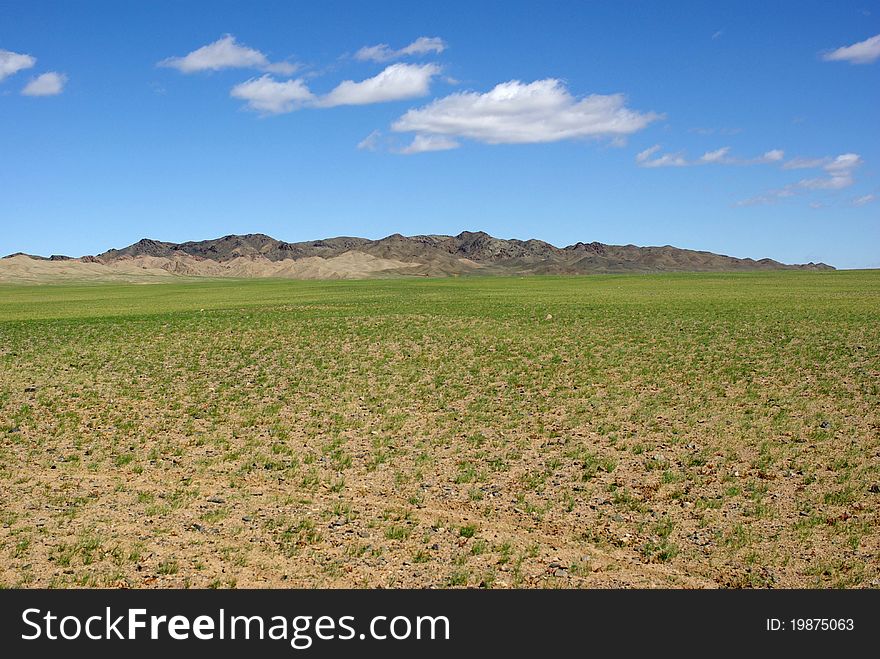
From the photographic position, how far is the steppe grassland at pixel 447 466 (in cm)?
973

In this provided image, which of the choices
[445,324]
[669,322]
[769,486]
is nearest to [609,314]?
[669,322]

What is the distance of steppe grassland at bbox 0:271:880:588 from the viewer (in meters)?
9.73

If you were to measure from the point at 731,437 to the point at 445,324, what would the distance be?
76.3 ft

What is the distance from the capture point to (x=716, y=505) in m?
11.7

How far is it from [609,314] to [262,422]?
28.9 metres

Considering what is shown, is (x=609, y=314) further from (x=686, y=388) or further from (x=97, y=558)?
(x=97, y=558)

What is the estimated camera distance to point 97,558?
9773 millimetres

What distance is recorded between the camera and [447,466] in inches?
547

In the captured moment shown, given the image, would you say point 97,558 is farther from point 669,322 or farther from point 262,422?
point 669,322
